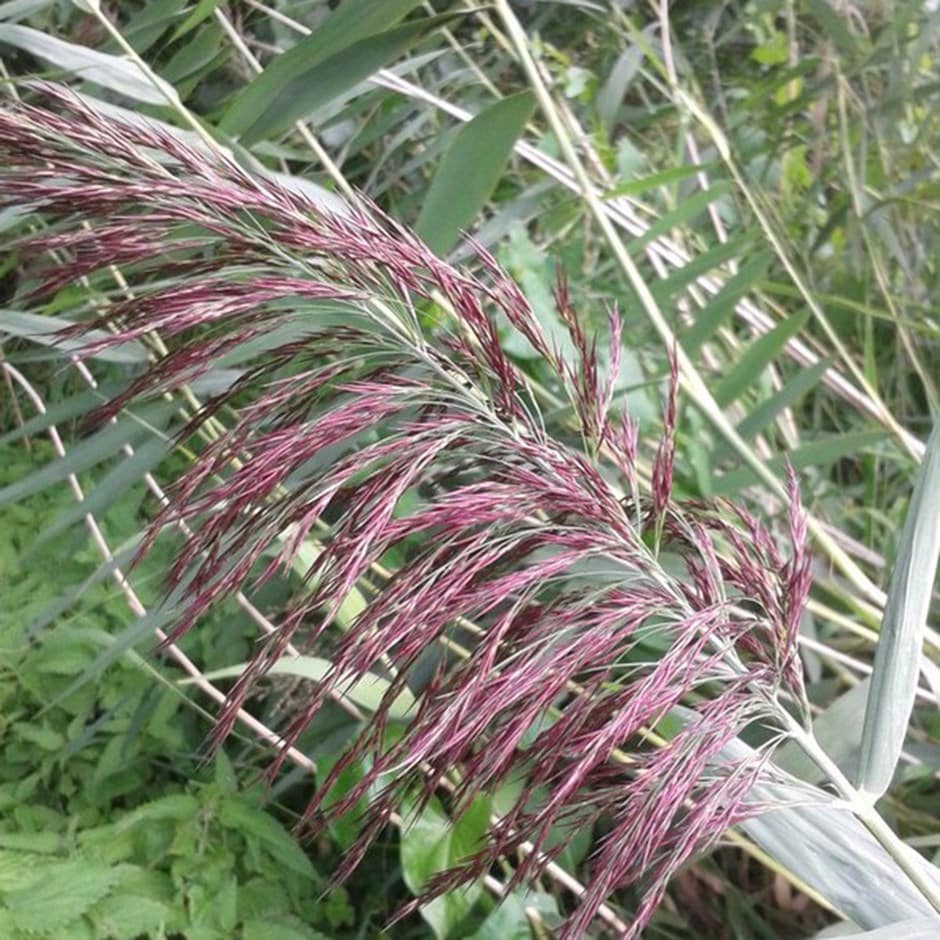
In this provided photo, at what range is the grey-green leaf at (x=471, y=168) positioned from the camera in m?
0.63

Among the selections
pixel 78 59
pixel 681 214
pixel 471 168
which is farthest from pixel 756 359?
pixel 78 59

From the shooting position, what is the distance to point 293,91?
66 cm

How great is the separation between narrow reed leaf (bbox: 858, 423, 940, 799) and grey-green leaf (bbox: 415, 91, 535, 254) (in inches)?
13.3

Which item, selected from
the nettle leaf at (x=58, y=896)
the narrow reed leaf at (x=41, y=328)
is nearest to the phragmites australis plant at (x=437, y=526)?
the narrow reed leaf at (x=41, y=328)

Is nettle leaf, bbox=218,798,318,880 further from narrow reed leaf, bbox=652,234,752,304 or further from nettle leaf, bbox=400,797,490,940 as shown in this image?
narrow reed leaf, bbox=652,234,752,304

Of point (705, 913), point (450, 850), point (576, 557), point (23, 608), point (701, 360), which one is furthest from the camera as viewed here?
point (701, 360)

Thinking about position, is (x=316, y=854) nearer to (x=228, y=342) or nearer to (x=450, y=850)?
(x=450, y=850)

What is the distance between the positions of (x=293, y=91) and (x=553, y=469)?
41cm

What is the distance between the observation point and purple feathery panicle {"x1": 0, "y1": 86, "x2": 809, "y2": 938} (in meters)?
0.36

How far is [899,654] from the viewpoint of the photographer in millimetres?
430

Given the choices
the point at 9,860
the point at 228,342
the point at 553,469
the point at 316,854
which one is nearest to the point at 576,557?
the point at 553,469

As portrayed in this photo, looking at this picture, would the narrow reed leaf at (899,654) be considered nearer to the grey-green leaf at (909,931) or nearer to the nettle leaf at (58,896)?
the grey-green leaf at (909,931)

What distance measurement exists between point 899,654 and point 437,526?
0.22 m

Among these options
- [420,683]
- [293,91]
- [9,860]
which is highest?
[293,91]
